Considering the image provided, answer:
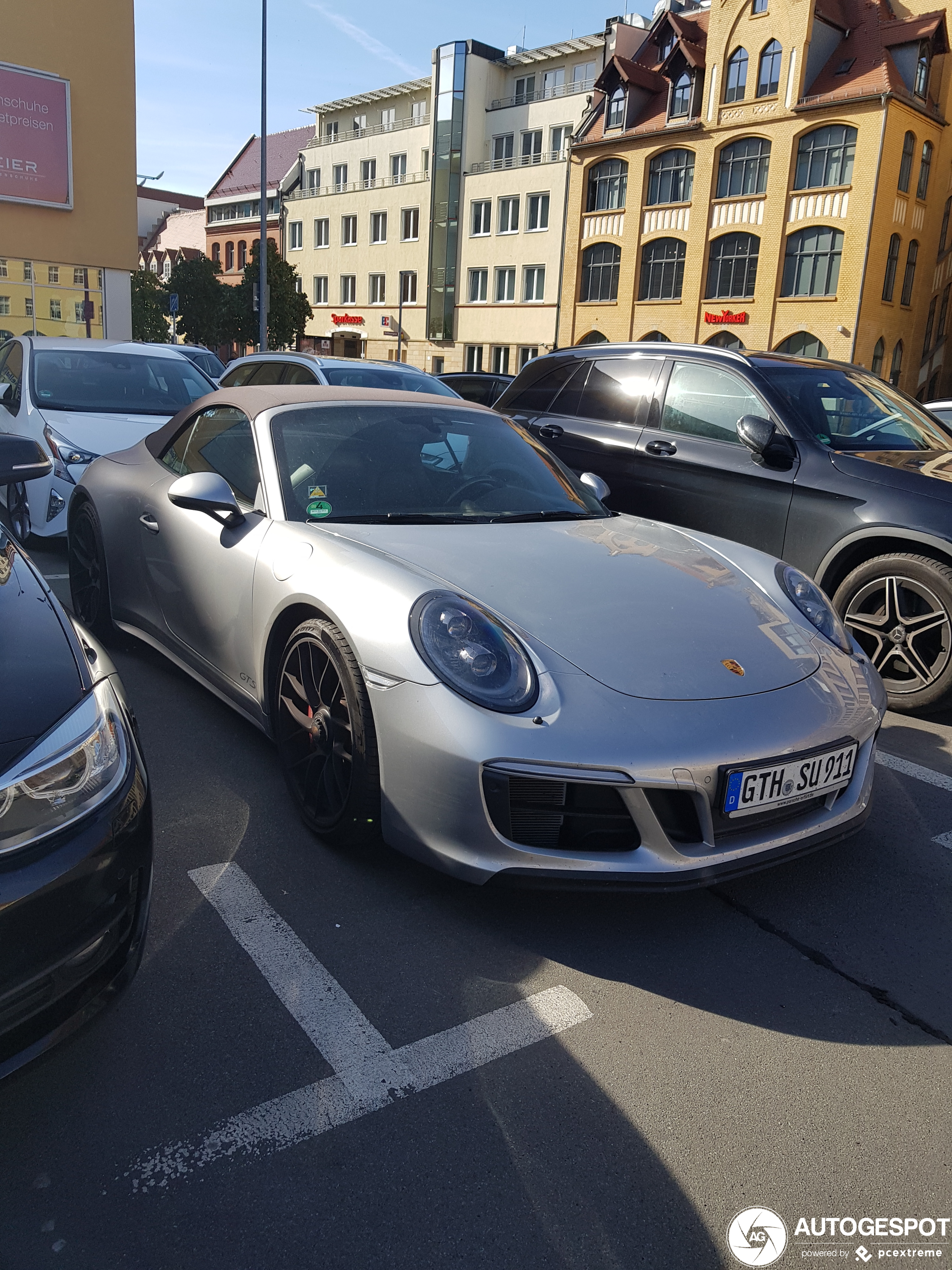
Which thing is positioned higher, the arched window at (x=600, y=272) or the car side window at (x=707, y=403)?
the arched window at (x=600, y=272)

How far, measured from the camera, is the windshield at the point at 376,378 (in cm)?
941

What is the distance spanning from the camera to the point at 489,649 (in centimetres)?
279

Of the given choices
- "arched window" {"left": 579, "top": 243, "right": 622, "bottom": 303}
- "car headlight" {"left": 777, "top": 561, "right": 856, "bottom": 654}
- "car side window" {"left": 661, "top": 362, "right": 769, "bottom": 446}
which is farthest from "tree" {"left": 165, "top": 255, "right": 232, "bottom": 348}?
"car headlight" {"left": 777, "top": 561, "right": 856, "bottom": 654}

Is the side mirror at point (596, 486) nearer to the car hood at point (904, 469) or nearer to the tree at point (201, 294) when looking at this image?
the car hood at point (904, 469)

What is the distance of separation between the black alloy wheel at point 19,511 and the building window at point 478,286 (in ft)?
144

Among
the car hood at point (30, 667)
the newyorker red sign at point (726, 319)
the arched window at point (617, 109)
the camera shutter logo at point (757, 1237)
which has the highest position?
the arched window at point (617, 109)

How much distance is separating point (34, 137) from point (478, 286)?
2642cm

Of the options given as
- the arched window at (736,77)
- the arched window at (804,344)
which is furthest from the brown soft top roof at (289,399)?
the arched window at (736,77)

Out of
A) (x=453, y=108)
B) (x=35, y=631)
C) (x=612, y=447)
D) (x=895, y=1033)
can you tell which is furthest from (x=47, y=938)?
(x=453, y=108)

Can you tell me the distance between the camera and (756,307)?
36781 millimetres

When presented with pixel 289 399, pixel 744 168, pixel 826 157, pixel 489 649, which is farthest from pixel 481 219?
pixel 489 649

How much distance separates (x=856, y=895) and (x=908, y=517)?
236 centimetres

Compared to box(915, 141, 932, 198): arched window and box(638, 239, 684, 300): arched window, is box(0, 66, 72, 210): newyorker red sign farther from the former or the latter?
box(915, 141, 932, 198): arched window

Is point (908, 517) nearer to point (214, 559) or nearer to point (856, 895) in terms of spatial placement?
point (856, 895)
